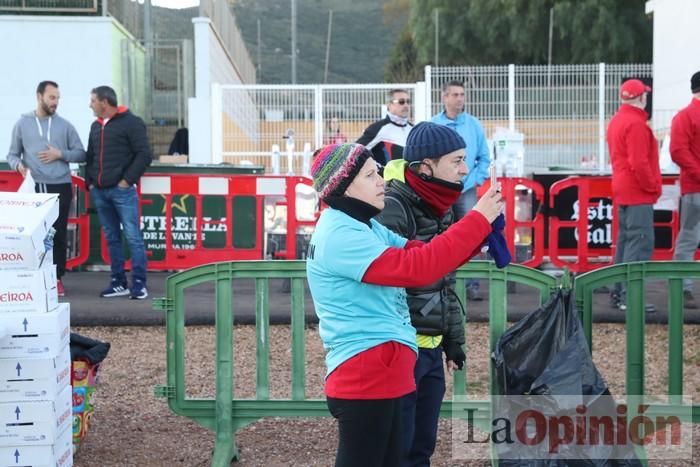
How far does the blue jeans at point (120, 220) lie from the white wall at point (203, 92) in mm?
9700

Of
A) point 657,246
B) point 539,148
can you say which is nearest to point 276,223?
point 657,246

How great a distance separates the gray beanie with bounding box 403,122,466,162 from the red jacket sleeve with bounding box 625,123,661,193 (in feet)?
Answer: 16.5

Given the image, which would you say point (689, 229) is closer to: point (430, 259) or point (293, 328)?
point (293, 328)

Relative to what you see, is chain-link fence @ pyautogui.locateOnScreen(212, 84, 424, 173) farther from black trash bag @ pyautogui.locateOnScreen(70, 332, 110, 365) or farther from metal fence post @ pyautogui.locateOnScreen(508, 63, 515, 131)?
black trash bag @ pyautogui.locateOnScreen(70, 332, 110, 365)

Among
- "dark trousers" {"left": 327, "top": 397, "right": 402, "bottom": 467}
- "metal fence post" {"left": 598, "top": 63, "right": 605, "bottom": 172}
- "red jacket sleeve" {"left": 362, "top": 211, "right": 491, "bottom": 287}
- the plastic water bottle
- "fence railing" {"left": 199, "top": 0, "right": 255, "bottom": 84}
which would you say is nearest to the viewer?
"red jacket sleeve" {"left": 362, "top": 211, "right": 491, "bottom": 287}

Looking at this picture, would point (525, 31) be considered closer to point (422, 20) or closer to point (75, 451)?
point (422, 20)

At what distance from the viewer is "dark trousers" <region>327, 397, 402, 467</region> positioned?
152 inches

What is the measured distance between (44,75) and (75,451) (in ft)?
49.9

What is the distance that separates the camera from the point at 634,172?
9.17 metres

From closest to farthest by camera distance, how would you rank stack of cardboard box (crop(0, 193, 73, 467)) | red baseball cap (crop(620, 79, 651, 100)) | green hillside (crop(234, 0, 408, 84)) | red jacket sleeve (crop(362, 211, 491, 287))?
red jacket sleeve (crop(362, 211, 491, 287))
stack of cardboard box (crop(0, 193, 73, 467))
red baseball cap (crop(620, 79, 651, 100))
green hillside (crop(234, 0, 408, 84))

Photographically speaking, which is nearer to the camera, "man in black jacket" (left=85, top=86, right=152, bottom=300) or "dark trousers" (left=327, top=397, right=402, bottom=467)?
"dark trousers" (left=327, top=397, right=402, bottom=467)

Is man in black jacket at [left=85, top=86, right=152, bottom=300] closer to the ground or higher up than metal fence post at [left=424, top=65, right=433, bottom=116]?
closer to the ground

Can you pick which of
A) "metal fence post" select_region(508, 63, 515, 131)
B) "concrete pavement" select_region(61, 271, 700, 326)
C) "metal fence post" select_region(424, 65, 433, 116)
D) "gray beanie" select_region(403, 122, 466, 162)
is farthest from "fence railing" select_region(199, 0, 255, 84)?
"gray beanie" select_region(403, 122, 466, 162)

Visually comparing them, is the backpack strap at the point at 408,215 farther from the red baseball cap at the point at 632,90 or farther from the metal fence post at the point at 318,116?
the metal fence post at the point at 318,116
